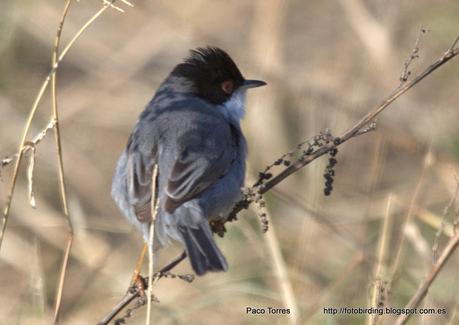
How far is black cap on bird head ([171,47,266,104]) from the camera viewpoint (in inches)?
217

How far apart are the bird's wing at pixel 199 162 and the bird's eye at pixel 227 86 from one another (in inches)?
26.4

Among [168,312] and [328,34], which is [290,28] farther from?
[168,312]

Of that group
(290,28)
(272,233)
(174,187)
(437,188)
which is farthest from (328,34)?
(174,187)

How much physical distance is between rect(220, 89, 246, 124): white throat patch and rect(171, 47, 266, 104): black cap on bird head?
27mm

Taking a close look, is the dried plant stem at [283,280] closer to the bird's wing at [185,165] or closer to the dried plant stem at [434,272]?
the bird's wing at [185,165]

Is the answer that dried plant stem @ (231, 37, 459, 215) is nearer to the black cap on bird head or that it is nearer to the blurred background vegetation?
the blurred background vegetation

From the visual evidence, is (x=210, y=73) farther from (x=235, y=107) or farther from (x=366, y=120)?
(x=366, y=120)

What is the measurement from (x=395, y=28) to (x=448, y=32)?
477mm

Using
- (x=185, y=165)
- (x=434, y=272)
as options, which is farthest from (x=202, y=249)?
(x=434, y=272)

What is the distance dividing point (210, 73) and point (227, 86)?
134 millimetres

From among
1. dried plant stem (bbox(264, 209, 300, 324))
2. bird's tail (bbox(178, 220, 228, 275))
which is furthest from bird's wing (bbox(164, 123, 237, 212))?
dried plant stem (bbox(264, 209, 300, 324))

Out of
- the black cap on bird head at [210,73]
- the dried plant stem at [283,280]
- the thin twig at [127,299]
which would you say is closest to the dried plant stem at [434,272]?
the thin twig at [127,299]

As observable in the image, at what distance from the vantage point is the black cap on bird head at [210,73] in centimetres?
551

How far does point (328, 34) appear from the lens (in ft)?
32.2
